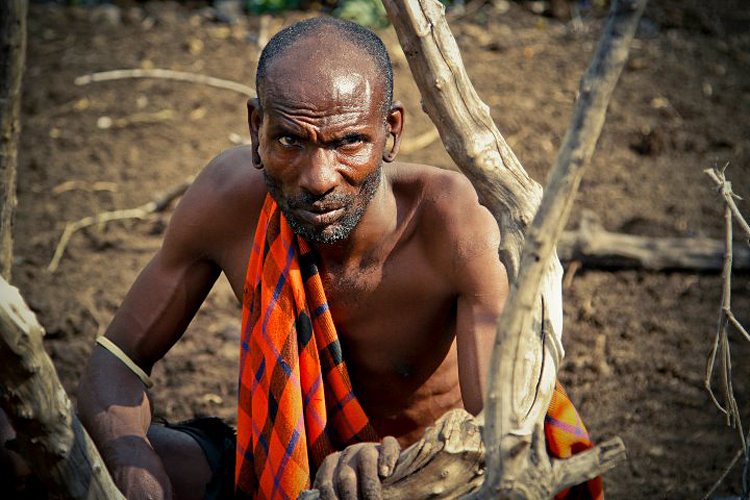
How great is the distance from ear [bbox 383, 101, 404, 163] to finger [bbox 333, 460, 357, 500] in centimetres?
84

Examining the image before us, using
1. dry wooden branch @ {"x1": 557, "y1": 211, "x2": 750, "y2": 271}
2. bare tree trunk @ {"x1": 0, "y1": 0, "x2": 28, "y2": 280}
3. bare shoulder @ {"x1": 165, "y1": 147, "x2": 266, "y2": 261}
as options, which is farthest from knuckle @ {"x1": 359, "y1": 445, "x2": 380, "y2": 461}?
dry wooden branch @ {"x1": 557, "y1": 211, "x2": 750, "y2": 271}

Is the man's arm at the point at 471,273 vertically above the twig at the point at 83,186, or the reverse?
the man's arm at the point at 471,273

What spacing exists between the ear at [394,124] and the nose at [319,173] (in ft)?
0.69

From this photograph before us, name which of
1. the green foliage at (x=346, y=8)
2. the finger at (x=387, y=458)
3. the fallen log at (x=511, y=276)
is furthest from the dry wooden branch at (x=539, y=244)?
the green foliage at (x=346, y=8)

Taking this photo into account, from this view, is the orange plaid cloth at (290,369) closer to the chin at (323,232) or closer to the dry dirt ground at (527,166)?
the chin at (323,232)

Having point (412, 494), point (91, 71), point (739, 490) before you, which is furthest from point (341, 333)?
point (91, 71)

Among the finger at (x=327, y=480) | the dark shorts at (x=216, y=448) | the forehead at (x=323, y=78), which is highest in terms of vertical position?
the forehead at (x=323, y=78)

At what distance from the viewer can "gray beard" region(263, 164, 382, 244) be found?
2266 mm

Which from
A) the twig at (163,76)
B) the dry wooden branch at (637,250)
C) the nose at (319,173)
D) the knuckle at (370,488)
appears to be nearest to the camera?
the knuckle at (370,488)

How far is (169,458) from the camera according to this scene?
2654 millimetres

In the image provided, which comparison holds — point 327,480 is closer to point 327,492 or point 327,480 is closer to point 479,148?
point 327,492

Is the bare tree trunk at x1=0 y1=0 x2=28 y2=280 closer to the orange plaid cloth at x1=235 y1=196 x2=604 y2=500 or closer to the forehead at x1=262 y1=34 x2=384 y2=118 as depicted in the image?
the orange plaid cloth at x1=235 y1=196 x2=604 y2=500

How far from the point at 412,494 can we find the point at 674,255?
307 centimetres

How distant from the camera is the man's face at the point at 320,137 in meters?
2.20
